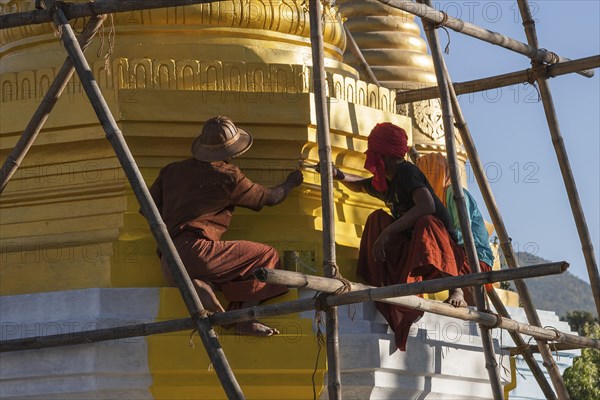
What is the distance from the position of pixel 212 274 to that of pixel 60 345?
0.98 meters

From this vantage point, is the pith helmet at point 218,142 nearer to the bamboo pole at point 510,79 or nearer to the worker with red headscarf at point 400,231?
the worker with red headscarf at point 400,231

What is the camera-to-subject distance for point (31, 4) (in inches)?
449

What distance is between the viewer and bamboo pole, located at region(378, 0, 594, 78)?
10125mm

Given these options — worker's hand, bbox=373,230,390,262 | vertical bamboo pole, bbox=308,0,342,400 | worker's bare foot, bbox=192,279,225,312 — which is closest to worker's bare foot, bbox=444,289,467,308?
worker's hand, bbox=373,230,390,262

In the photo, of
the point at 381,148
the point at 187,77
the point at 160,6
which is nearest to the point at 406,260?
the point at 381,148

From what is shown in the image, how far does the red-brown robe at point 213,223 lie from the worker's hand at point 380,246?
2.00 ft

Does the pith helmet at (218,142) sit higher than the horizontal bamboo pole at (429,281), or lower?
higher

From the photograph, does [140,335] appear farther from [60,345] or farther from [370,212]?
[370,212]

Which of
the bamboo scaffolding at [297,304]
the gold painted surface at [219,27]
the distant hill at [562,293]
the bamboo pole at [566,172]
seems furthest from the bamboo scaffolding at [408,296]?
the distant hill at [562,293]

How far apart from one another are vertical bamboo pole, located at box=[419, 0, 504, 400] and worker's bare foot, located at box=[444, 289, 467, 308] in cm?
9

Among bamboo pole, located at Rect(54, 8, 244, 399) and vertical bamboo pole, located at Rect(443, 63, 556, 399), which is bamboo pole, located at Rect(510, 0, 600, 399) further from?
bamboo pole, located at Rect(54, 8, 244, 399)

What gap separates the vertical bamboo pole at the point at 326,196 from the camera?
902cm

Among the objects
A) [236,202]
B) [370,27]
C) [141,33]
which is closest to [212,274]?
[236,202]

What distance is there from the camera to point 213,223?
9992 millimetres
